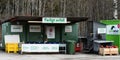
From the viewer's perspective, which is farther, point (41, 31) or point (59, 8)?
point (59, 8)

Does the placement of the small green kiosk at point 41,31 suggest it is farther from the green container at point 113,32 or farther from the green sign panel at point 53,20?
the green container at point 113,32

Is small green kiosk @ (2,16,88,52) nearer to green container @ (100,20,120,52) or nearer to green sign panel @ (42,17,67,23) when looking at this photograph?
green sign panel @ (42,17,67,23)

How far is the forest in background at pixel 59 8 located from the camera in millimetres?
44781

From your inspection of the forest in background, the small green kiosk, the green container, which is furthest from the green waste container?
the forest in background

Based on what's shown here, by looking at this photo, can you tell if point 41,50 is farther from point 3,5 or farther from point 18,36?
point 3,5

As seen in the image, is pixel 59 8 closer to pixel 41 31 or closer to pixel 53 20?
pixel 41 31

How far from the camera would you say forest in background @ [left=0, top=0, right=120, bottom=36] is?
44.8 m

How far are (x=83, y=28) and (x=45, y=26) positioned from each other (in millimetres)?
10623

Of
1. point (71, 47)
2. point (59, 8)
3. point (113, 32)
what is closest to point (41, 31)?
point (71, 47)

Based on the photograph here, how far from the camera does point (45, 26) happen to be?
96.7 ft

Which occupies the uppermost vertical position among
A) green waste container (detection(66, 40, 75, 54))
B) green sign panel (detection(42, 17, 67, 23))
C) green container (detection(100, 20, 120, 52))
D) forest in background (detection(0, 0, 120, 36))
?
forest in background (detection(0, 0, 120, 36))

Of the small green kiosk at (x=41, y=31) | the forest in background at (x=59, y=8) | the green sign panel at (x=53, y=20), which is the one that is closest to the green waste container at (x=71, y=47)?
the small green kiosk at (x=41, y=31)

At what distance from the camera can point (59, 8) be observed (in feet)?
151

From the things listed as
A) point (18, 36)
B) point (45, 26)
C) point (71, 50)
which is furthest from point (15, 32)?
point (71, 50)
